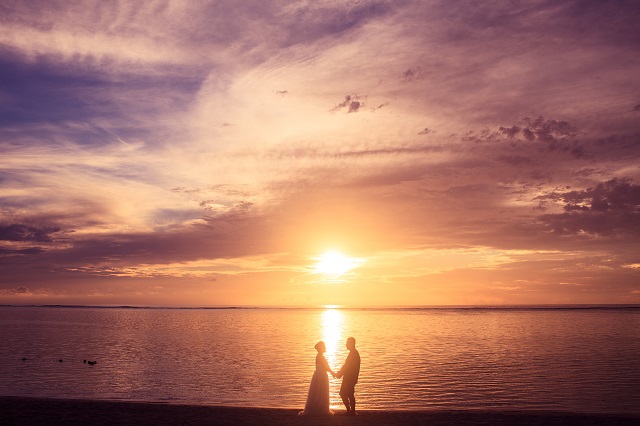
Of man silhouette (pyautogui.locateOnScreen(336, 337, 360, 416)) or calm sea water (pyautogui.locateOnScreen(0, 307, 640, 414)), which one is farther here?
calm sea water (pyautogui.locateOnScreen(0, 307, 640, 414))

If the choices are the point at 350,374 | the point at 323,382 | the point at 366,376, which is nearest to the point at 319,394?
the point at 323,382

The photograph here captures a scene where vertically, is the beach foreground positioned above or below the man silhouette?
below

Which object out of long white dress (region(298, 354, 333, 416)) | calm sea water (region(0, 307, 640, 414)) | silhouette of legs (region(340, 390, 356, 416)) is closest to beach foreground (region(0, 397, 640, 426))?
silhouette of legs (region(340, 390, 356, 416))

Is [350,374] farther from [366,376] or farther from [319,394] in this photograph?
[366,376]

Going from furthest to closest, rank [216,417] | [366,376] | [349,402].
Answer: [366,376], [349,402], [216,417]

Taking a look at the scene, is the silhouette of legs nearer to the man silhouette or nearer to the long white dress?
the man silhouette

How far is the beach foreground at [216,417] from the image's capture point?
81.5ft

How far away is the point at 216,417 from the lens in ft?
86.6

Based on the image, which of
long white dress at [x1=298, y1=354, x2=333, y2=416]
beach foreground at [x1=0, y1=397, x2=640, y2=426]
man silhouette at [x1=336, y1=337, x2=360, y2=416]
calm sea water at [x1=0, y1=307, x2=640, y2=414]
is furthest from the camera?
calm sea water at [x1=0, y1=307, x2=640, y2=414]

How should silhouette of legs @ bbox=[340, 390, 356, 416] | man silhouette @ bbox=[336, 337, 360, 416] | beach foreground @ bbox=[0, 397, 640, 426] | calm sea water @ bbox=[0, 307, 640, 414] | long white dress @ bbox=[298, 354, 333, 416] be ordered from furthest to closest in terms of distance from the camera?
calm sea water @ bbox=[0, 307, 640, 414] → silhouette of legs @ bbox=[340, 390, 356, 416] → long white dress @ bbox=[298, 354, 333, 416] → man silhouette @ bbox=[336, 337, 360, 416] → beach foreground @ bbox=[0, 397, 640, 426]

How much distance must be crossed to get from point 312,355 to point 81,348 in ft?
114

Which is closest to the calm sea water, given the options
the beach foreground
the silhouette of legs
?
the beach foreground

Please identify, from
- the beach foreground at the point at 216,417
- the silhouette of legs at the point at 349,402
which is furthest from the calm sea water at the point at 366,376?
the silhouette of legs at the point at 349,402

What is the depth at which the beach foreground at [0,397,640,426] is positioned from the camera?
81.5 feet
